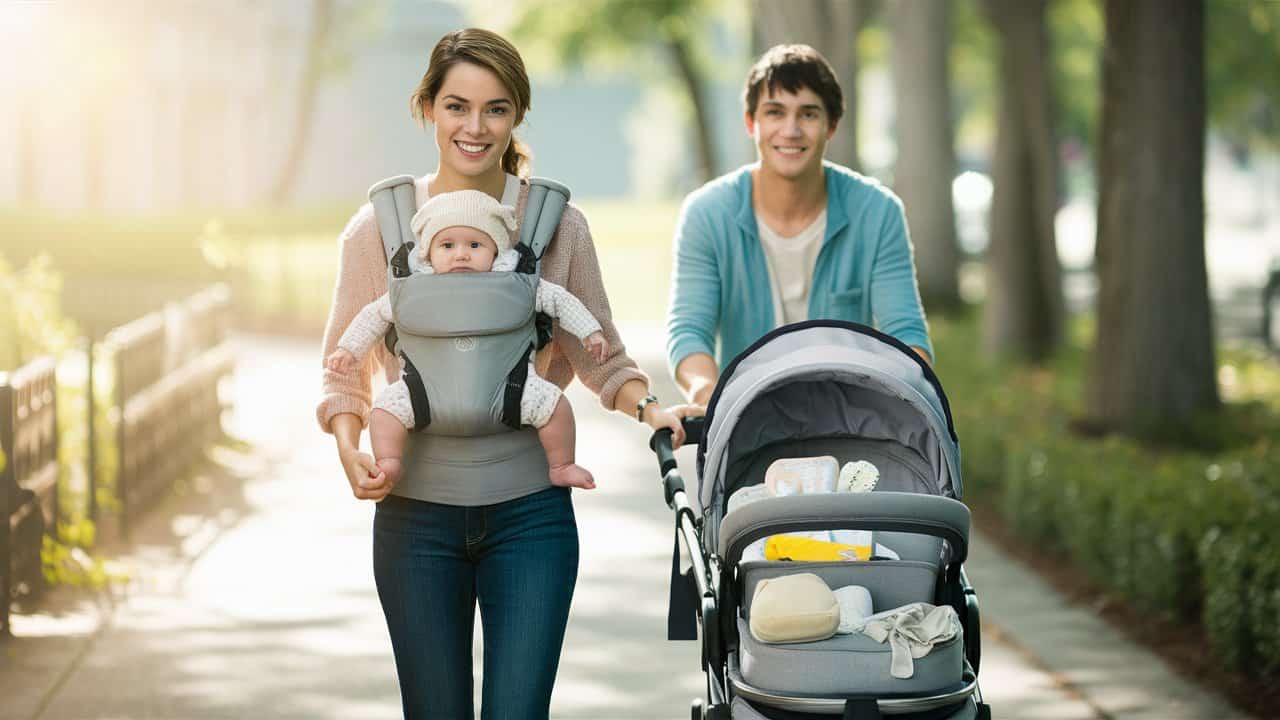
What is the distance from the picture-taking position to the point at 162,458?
10578 mm

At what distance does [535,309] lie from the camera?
→ 13.0 feet

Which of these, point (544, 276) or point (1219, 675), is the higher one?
point (544, 276)

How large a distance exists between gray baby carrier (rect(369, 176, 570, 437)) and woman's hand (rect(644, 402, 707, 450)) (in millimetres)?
508

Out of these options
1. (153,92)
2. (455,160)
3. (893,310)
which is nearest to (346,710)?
(893,310)

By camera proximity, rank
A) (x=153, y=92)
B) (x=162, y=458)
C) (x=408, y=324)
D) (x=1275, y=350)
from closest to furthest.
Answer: (x=408, y=324) < (x=162, y=458) < (x=1275, y=350) < (x=153, y=92)

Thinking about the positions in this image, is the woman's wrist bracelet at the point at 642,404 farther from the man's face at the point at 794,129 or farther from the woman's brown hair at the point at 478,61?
the man's face at the point at 794,129

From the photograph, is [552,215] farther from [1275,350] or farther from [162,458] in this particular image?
[1275,350]

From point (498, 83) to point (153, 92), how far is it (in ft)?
110

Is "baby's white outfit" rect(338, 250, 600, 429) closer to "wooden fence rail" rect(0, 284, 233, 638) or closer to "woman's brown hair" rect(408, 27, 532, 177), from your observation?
"woman's brown hair" rect(408, 27, 532, 177)

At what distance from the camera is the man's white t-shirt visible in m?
5.16

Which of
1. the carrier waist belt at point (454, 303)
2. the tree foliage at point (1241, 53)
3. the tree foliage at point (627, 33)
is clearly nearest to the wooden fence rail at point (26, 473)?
the carrier waist belt at point (454, 303)

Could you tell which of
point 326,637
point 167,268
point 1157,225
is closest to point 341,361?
point 326,637

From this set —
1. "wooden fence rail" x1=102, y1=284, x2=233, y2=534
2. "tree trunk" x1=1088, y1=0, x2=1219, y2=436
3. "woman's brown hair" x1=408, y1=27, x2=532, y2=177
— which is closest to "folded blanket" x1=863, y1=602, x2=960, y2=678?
"woman's brown hair" x1=408, y1=27, x2=532, y2=177

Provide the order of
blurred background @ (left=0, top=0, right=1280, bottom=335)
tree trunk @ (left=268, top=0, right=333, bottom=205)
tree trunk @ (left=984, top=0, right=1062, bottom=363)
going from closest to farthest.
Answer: tree trunk @ (left=984, top=0, right=1062, bottom=363) → blurred background @ (left=0, top=0, right=1280, bottom=335) → tree trunk @ (left=268, top=0, right=333, bottom=205)
